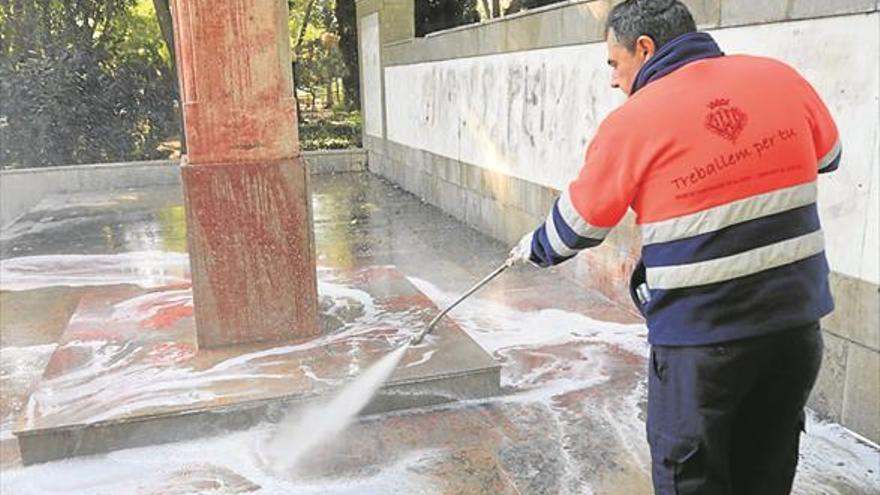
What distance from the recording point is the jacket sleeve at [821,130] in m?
1.98

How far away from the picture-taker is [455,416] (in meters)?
3.67

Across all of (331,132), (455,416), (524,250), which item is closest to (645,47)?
(524,250)

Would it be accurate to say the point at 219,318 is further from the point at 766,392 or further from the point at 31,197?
the point at 31,197

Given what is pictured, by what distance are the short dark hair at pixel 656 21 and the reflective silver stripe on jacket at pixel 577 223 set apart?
17.5 inches

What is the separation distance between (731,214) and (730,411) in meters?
0.52

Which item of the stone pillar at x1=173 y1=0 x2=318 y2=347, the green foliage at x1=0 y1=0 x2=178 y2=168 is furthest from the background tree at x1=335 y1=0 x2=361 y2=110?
the stone pillar at x1=173 y1=0 x2=318 y2=347

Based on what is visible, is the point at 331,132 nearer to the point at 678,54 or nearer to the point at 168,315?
the point at 168,315

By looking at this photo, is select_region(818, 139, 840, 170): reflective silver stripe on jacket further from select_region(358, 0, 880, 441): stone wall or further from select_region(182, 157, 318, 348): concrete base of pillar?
select_region(182, 157, 318, 348): concrete base of pillar

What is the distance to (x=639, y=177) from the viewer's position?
1.89 m

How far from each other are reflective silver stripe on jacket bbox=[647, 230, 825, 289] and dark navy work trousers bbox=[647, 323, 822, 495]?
176mm

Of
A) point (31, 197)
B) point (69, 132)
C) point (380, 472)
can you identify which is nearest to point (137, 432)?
point (380, 472)

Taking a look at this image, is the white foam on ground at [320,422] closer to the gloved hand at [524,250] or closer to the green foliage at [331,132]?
the gloved hand at [524,250]

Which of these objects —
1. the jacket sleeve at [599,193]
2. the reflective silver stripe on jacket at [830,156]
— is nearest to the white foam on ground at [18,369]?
the jacket sleeve at [599,193]

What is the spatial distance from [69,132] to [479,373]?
1136 centimetres
